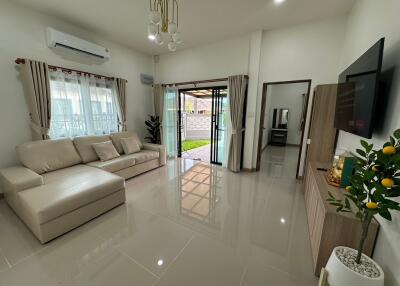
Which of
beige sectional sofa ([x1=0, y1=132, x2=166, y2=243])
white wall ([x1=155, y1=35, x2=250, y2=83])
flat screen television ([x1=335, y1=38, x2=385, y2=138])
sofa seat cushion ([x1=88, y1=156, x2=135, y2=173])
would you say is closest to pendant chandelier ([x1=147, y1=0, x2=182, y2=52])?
white wall ([x1=155, y1=35, x2=250, y2=83])

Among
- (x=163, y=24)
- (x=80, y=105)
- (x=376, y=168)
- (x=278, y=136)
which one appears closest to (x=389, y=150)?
(x=376, y=168)

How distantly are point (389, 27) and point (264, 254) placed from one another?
7.83ft

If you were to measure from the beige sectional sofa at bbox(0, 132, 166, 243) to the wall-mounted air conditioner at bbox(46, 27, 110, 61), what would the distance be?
167 cm

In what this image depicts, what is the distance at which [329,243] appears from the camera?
145cm

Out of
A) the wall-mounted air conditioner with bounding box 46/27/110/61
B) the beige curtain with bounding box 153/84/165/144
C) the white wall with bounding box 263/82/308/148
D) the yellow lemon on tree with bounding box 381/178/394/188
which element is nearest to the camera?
the yellow lemon on tree with bounding box 381/178/394/188

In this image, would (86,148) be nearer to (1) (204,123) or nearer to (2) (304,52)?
(2) (304,52)

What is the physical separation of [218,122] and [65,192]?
11.4ft

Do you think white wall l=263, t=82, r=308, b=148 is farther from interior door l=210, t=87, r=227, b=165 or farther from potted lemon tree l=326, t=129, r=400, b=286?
potted lemon tree l=326, t=129, r=400, b=286

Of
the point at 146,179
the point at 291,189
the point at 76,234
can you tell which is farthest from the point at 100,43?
the point at 291,189

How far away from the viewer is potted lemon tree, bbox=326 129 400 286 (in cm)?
93

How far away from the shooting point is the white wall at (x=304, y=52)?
3000mm

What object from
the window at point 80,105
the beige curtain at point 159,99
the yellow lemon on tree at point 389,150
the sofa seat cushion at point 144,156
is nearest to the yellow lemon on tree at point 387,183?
the yellow lemon on tree at point 389,150

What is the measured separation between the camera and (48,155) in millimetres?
2783

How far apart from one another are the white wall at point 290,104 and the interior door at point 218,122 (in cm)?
279
